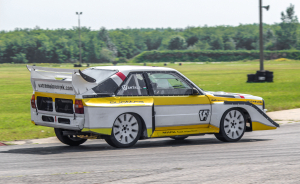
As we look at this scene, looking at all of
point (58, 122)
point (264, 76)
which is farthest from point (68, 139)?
point (264, 76)

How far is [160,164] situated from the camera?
7.42m

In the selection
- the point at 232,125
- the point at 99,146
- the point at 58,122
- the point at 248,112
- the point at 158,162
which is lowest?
the point at 99,146

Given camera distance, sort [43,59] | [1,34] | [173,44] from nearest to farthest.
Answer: [43,59], [1,34], [173,44]

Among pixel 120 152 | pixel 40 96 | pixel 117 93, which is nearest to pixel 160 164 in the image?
pixel 120 152

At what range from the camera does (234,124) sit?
9.98 m

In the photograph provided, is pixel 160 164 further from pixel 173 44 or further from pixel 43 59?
pixel 173 44

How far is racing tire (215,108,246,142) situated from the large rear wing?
2.93m

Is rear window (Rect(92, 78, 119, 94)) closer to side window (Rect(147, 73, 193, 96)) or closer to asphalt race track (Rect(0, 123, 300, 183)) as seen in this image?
side window (Rect(147, 73, 193, 96))

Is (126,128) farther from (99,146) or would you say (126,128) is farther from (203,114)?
(203,114)

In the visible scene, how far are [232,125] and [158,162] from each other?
113 inches

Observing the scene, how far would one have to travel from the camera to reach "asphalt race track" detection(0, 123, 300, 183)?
6434mm

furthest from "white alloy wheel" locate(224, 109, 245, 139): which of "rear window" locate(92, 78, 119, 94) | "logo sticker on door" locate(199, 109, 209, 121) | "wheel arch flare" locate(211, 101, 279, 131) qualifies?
"rear window" locate(92, 78, 119, 94)

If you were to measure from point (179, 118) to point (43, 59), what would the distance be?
490 ft

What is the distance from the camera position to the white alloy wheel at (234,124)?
9898mm
